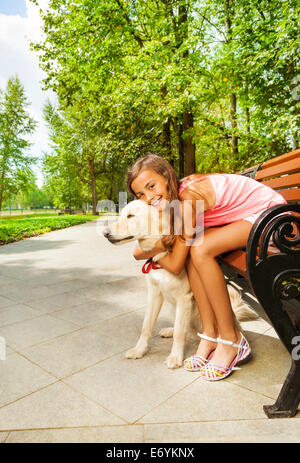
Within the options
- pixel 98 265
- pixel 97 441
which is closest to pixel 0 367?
pixel 97 441

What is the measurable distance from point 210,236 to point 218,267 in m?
0.21

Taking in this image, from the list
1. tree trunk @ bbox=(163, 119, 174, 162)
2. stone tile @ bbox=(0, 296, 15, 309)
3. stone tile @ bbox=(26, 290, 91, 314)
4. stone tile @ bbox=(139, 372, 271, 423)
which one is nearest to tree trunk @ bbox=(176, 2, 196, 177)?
tree trunk @ bbox=(163, 119, 174, 162)

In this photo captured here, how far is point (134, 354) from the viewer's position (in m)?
2.38

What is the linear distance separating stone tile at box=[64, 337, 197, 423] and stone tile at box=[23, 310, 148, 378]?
0.12m

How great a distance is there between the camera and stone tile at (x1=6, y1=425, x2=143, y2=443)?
1.53 m

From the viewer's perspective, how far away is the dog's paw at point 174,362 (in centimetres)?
223

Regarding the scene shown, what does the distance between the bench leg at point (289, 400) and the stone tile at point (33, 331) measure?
1837 mm

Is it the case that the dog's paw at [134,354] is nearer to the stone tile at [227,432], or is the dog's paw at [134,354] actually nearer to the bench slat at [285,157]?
the stone tile at [227,432]

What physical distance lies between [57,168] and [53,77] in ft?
70.9

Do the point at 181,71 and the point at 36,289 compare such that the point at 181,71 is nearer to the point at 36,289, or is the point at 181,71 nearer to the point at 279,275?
the point at 36,289

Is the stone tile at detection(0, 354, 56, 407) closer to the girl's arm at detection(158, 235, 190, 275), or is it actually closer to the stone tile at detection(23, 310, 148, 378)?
the stone tile at detection(23, 310, 148, 378)

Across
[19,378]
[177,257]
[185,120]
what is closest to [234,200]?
[177,257]

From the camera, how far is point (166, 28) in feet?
29.1

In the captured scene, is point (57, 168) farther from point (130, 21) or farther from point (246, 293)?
point (246, 293)
